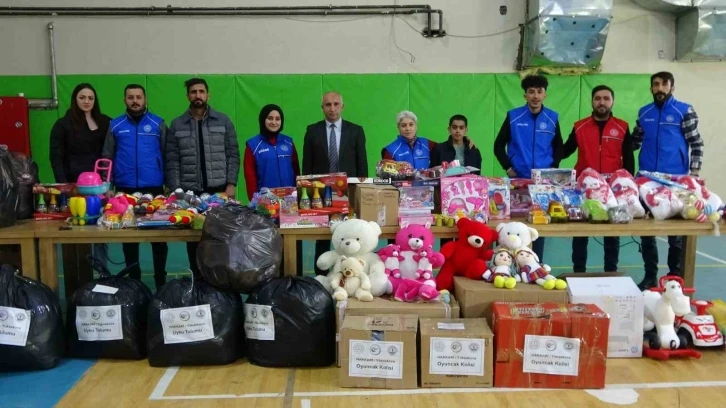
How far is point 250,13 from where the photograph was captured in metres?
7.38

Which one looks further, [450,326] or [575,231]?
[575,231]

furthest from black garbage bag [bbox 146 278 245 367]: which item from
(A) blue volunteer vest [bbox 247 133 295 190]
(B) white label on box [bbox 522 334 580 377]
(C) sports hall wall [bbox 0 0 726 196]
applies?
(C) sports hall wall [bbox 0 0 726 196]

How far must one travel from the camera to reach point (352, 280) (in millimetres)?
3102

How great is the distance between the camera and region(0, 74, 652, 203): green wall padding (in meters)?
7.39

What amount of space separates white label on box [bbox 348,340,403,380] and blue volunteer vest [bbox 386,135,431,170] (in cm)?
171

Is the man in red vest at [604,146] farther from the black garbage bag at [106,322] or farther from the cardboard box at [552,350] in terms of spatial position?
the black garbage bag at [106,322]

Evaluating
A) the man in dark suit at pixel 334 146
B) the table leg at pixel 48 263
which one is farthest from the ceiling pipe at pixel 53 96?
the table leg at pixel 48 263

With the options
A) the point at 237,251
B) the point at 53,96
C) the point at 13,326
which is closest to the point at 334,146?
the point at 237,251

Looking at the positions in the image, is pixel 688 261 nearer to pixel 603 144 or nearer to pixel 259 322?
pixel 603 144

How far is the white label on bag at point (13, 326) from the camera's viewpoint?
2.84 m

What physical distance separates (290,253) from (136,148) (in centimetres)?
150

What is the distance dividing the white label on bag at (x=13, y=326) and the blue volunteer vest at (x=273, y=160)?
1715mm

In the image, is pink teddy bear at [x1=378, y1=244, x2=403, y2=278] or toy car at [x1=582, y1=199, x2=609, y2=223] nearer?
pink teddy bear at [x1=378, y1=244, x2=403, y2=278]

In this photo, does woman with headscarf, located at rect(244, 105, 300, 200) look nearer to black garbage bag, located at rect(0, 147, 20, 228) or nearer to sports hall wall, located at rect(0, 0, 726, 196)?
black garbage bag, located at rect(0, 147, 20, 228)
